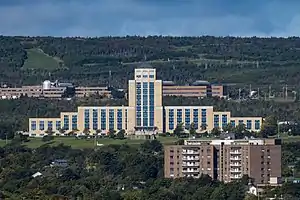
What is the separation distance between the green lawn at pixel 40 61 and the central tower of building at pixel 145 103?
1930 inches

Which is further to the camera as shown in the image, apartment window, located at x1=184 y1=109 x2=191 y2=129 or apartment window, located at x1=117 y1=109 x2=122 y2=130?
apartment window, located at x1=117 y1=109 x2=122 y2=130

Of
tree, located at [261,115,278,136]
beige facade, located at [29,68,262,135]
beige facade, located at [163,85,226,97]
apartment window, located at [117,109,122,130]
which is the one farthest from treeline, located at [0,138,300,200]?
beige facade, located at [163,85,226,97]

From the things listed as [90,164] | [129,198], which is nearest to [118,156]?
[90,164]

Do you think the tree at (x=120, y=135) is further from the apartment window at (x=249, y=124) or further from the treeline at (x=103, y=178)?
the apartment window at (x=249, y=124)

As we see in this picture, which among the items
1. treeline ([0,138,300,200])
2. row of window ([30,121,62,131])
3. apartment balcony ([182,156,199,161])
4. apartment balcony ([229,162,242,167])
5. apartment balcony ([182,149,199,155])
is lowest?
treeline ([0,138,300,200])

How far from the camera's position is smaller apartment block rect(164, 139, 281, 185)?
73.1m

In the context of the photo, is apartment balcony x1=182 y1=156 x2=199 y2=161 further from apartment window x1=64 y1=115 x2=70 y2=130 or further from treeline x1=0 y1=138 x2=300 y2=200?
apartment window x1=64 y1=115 x2=70 y2=130

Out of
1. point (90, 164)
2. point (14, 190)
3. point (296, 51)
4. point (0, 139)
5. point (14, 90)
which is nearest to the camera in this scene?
point (14, 190)

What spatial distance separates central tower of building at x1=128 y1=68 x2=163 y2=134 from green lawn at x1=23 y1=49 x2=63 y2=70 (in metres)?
49.0

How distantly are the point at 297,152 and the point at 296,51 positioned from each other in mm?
83746

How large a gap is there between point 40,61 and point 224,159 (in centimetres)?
8598

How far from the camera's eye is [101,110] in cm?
10656

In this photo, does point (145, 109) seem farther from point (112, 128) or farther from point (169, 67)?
point (169, 67)

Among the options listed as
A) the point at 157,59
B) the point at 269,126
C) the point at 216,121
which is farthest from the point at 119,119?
the point at 157,59
